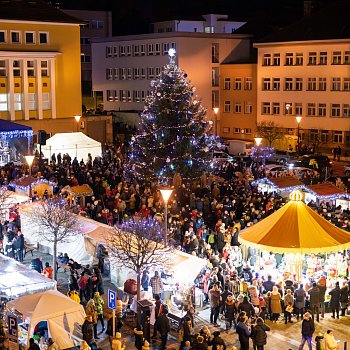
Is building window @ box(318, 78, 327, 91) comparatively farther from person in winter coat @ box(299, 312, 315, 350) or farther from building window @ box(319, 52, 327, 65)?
person in winter coat @ box(299, 312, 315, 350)

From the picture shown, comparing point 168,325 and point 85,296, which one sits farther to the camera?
point 85,296

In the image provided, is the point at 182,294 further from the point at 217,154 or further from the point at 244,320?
the point at 217,154

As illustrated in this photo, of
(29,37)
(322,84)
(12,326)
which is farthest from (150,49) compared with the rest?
(12,326)

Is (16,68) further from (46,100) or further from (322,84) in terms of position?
(322,84)

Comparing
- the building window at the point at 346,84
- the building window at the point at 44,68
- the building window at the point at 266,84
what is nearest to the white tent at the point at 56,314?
the building window at the point at 44,68

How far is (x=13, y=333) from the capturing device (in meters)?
16.0

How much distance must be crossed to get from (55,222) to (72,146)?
1942 cm

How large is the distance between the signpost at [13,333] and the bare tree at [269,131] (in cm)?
3948

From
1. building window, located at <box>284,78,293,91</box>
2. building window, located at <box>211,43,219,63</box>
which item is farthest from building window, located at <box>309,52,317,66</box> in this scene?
building window, located at <box>211,43,219,63</box>

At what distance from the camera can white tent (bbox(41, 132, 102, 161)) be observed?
1628 inches

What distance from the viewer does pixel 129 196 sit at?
29.9 metres

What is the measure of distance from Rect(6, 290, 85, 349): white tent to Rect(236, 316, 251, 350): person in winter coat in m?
3.89

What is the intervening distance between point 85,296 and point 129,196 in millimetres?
10691

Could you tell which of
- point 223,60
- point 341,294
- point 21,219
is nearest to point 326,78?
point 223,60
